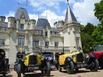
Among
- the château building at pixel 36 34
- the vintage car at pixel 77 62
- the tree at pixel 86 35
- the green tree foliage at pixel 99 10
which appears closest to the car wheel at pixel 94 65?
the vintage car at pixel 77 62

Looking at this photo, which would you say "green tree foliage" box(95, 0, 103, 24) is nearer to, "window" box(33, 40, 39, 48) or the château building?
the château building

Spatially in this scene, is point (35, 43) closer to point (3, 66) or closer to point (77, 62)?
point (3, 66)

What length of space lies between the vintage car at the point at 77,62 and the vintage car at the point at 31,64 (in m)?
1.75

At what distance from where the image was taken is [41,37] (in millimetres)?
69375

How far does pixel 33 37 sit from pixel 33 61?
50.0 metres

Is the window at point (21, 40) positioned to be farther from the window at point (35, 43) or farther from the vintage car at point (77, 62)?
the vintage car at point (77, 62)

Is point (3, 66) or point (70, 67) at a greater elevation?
point (3, 66)

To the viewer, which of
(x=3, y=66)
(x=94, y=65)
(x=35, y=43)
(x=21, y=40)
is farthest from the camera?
(x=35, y=43)

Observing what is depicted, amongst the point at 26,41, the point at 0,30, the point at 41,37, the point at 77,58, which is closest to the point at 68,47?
the point at 41,37

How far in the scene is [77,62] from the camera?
61.4 ft

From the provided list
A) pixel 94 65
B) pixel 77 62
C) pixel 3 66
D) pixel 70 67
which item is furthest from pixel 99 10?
pixel 3 66

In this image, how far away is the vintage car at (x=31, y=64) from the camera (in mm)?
17125

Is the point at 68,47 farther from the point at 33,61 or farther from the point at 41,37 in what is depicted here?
the point at 33,61

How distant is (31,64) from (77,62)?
334 centimetres
